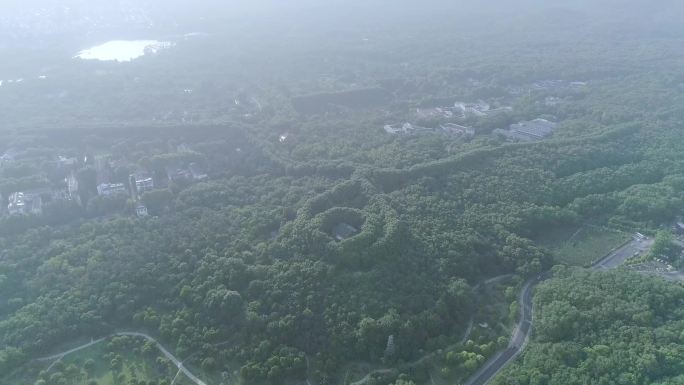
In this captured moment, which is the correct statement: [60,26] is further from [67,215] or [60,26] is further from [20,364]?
[20,364]

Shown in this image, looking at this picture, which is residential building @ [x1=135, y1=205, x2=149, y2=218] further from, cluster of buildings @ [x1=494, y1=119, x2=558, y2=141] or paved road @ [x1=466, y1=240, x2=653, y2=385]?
cluster of buildings @ [x1=494, y1=119, x2=558, y2=141]

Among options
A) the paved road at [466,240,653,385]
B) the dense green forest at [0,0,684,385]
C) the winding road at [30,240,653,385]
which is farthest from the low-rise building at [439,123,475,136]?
the winding road at [30,240,653,385]

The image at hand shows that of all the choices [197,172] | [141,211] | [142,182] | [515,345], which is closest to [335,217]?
[515,345]

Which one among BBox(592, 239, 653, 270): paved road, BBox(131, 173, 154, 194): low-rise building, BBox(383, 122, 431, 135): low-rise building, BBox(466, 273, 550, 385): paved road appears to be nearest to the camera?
BBox(466, 273, 550, 385): paved road

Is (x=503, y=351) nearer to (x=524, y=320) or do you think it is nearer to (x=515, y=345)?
(x=515, y=345)

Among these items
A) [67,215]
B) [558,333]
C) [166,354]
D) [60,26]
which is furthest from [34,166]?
[60,26]

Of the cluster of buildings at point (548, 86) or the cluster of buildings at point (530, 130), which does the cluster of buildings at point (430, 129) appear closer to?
the cluster of buildings at point (530, 130)

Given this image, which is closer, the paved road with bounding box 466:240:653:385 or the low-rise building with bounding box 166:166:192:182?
the paved road with bounding box 466:240:653:385
